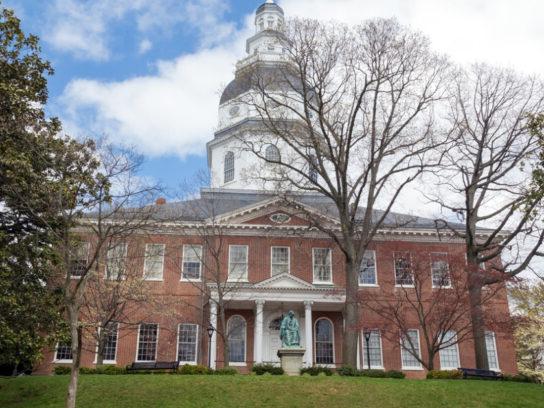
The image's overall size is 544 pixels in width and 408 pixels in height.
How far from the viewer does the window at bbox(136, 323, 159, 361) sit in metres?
30.3

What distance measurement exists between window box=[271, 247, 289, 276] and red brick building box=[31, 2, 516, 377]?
6 cm

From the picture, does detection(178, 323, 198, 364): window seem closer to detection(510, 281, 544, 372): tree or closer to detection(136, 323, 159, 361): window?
detection(136, 323, 159, 361): window

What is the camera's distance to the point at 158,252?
30453 millimetres

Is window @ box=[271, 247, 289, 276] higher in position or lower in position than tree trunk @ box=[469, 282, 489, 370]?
higher

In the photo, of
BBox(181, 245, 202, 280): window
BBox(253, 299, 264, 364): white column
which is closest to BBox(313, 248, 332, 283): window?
BBox(253, 299, 264, 364): white column

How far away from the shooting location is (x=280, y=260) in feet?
107

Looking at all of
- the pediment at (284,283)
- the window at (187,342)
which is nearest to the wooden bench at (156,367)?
the window at (187,342)

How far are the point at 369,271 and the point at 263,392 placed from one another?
1692 centimetres

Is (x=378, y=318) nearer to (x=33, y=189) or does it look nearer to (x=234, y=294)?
(x=234, y=294)

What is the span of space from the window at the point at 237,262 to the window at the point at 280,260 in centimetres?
157

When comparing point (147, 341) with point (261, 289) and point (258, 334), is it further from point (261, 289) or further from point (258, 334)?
point (261, 289)

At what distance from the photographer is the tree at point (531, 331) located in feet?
123

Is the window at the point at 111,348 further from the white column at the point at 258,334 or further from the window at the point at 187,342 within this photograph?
the white column at the point at 258,334

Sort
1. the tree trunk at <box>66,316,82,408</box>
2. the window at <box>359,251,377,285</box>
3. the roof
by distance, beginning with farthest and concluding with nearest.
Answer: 1. the window at <box>359,251,377,285</box>
2. the roof
3. the tree trunk at <box>66,316,82,408</box>
